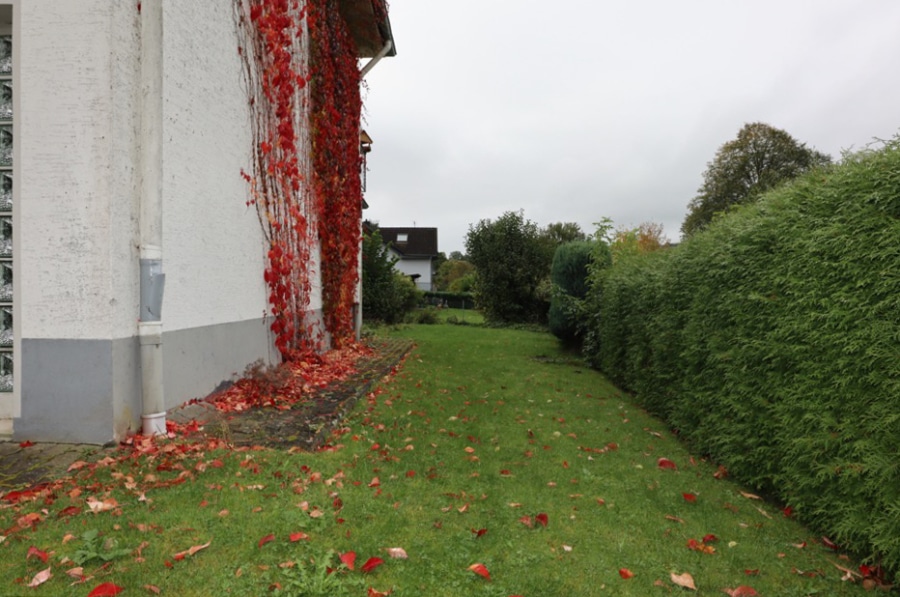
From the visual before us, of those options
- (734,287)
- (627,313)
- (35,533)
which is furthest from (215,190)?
(627,313)

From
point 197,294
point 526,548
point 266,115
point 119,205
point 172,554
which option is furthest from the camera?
point 266,115

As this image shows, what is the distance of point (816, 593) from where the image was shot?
2723 mm

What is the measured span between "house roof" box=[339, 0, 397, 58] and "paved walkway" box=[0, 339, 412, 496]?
25.1ft

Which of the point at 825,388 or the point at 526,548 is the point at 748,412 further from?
the point at 526,548

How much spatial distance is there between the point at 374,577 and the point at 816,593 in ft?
7.47

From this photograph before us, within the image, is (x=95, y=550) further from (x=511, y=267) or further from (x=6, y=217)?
(x=511, y=267)

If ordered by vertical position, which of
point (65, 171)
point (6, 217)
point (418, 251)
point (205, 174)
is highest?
point (418, 251)

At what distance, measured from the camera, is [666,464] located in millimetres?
4918

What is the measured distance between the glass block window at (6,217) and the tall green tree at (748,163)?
35444 mm

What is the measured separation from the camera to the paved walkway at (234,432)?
347 cm

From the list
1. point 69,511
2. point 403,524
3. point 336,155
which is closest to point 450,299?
point 336,155

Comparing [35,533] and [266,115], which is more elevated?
[266,115]

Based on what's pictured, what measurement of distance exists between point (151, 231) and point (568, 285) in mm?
11359

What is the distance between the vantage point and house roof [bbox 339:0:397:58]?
409 inches
